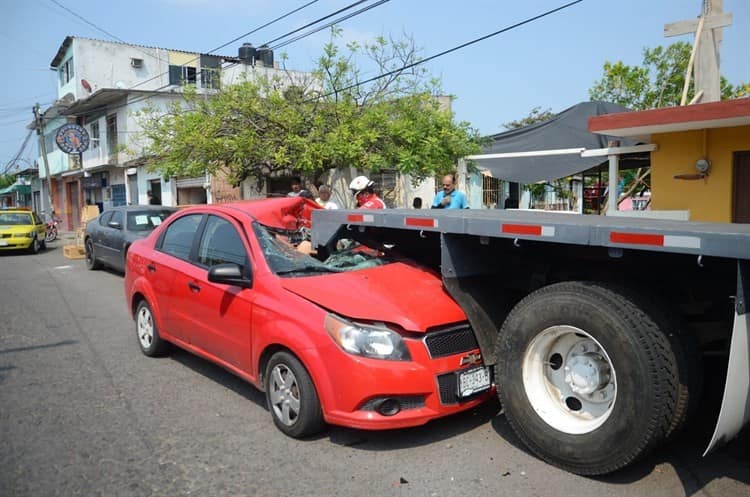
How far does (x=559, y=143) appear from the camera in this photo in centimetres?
866

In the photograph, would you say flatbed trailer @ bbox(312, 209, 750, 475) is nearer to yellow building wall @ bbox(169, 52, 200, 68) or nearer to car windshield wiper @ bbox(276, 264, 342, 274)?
car windshield wiper @ bbox(276, 264, 342, 274)

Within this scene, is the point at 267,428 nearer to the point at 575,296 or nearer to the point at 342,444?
the point at 342,444

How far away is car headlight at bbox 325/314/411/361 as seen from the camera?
3.69 m

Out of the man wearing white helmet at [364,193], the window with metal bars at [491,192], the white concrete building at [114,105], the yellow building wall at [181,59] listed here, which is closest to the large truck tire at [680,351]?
the man wearing white helmet at [364,193]

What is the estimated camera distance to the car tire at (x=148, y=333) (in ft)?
19.3

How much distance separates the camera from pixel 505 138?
385 inches

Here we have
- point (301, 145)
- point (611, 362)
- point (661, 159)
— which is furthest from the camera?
point (301, 145)

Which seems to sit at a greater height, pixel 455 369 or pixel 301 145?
pixel 301 145

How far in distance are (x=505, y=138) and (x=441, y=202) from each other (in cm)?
217

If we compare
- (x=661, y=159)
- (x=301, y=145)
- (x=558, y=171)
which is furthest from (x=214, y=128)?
(x=661, y=159)

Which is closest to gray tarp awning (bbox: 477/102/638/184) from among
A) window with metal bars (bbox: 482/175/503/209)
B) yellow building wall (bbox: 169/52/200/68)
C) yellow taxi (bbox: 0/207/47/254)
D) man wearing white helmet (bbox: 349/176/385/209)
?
man wearing white helmet (bbox: 349/176/385/209)

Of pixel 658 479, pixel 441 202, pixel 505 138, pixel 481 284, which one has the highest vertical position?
pixel 505 138

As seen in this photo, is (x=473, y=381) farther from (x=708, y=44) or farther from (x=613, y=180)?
(x=708, y=44)

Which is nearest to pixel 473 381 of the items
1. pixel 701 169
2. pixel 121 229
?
pixel 701 169
